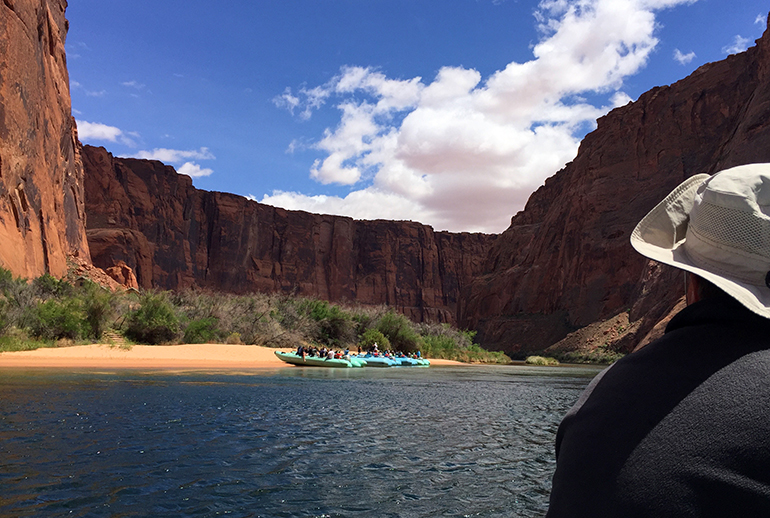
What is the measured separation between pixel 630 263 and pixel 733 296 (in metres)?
65.7

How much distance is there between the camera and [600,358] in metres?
53.6

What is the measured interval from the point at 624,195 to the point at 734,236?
68.8 metres

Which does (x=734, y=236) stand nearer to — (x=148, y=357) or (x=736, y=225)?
(x=736, y=225)

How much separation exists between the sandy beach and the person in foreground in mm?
21219

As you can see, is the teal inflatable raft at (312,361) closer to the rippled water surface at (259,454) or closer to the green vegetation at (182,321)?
the green vegetation at (182,321)

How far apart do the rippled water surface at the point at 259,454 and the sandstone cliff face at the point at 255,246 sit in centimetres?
6446

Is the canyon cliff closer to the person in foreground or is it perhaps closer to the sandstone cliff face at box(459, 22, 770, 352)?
the sandstone cliff face at box(459, 22, 770, 352)

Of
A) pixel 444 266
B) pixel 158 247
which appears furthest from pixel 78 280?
pixel 444 266

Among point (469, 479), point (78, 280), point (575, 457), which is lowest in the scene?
point (469, 479)

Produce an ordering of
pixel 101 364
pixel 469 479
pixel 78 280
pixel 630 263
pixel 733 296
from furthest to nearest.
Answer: pixel 630 263
pixel 78 280
pixel 101 364
pixel 469 479
pixel 733 296

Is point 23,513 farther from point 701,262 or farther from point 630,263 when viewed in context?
point 630,263

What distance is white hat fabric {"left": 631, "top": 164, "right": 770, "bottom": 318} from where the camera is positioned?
1.67 meters

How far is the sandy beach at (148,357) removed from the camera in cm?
2098

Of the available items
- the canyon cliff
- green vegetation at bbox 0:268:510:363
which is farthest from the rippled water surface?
the canyon cliff
